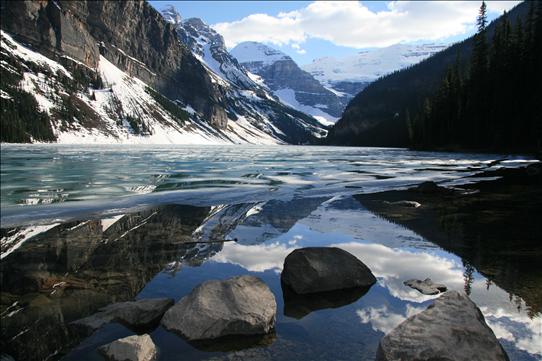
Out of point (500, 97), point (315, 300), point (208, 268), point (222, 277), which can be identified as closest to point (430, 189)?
point (208, 268)

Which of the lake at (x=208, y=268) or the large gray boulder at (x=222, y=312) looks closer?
the lake at (x=208, y=268)

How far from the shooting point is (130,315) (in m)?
6.59

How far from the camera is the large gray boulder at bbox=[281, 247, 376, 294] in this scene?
819 cm

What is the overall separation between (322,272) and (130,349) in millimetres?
4202

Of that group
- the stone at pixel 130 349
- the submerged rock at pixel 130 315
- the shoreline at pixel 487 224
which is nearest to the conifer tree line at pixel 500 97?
the shoreline at pixel 487 224

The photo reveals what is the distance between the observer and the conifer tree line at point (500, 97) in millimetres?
66250

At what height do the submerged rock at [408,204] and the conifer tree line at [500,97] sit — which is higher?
the conifer tree line at [500,97]

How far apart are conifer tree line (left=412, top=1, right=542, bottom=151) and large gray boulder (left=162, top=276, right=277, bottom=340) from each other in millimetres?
63921

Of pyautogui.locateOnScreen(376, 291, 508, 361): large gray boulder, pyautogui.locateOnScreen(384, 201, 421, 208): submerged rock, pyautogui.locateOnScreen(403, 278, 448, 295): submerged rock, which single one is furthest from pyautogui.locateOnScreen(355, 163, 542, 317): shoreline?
pyautogui.locateOnScreen(376, 291, 508, 361): large gray boulder

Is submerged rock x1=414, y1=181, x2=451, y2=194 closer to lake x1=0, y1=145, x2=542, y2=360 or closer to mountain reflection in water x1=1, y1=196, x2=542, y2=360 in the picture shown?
lake x1=0, y1=145, x2=542, y2=360

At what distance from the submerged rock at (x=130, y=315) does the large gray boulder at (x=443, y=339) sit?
11.9ft

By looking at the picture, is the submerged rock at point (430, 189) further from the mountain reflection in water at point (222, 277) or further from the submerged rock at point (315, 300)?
the submerged rock at point (315, 300)

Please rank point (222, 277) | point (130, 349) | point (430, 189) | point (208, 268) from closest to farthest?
point (130, 349) → point (222, 277) → point (208, 268) → point (430, 189)

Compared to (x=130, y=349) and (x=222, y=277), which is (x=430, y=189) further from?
(x=130, y=349)
